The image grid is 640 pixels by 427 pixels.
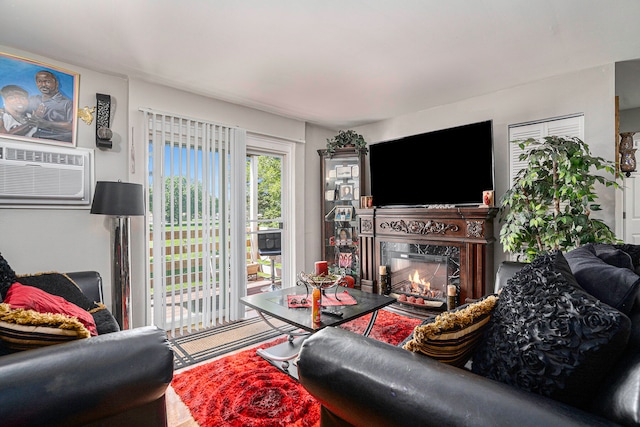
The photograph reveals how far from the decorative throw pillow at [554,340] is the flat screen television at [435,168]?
236 cm

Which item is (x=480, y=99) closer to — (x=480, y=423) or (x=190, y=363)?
(x=480, y=423)

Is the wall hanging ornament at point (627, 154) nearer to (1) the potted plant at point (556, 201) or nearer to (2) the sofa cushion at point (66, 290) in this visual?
(1) the potted plant at point (556, 201)

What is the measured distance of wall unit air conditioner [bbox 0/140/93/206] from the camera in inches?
89.6

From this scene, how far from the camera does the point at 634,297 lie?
31.8 inches

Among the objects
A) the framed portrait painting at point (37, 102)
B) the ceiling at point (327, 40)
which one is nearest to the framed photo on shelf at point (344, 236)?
the ceiling at point (327, 40)

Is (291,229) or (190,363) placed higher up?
(291,229)

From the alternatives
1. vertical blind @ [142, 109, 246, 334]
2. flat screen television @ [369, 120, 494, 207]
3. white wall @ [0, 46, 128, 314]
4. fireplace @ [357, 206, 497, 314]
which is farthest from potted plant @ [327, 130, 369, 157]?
white wall @ [0, 46, 128, 314]

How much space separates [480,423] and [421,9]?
2.11 m

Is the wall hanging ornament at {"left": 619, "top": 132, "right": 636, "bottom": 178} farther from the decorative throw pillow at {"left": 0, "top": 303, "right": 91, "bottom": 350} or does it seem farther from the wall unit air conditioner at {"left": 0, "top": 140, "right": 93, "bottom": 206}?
the wall unit air conditioner at {"left": 0, "top": 140, "right": 93, "bottom": 206}

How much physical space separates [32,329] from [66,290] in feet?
3.65

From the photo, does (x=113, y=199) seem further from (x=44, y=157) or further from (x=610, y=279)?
(x=610, y=279)

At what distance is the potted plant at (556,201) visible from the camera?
2.29 meters

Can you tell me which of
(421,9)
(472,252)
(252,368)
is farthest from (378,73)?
(252,368)

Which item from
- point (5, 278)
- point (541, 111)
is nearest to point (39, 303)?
point (5, 278)
